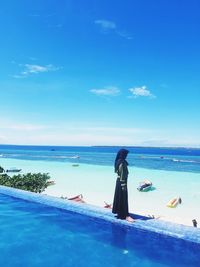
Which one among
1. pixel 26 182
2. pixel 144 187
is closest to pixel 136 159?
pixel 144 187

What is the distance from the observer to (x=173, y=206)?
1819cm

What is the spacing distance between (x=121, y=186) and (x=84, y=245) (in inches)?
64.5

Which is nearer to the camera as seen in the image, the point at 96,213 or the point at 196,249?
the point at 196,249

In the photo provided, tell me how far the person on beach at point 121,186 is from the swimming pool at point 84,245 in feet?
1.12

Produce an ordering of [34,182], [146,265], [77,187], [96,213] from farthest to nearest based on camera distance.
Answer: [77,187] → [34,182] → [96,213] → [146,265]

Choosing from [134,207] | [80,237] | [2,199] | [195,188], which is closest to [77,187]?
[134,207]

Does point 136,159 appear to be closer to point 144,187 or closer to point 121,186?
point 144,187

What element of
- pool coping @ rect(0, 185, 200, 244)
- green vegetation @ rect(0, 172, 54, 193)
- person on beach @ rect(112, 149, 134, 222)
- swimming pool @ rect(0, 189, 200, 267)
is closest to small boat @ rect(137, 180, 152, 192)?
green vegetation @ rect(0, 172, 54, 193)

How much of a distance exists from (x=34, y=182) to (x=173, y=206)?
7826 millimetres

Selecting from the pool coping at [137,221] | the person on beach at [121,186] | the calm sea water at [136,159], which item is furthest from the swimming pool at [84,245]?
the calm sea water at [136,159]

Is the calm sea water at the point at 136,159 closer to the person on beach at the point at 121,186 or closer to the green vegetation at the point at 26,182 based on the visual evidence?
the green vegetation at the point at 26,182

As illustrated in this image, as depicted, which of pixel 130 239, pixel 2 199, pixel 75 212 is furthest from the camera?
pixel 2 199

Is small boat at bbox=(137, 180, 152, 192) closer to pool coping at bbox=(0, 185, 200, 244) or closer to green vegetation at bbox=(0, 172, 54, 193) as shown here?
green vegetation at bbox=(0, 172, 54, 193)

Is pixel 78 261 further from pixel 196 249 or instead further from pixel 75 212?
pixel 75 212
